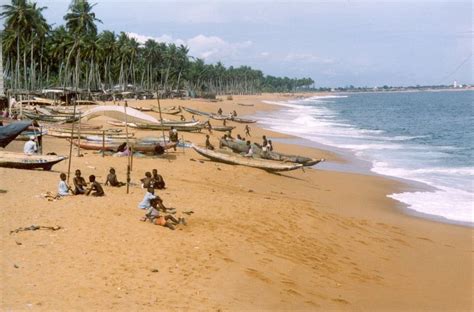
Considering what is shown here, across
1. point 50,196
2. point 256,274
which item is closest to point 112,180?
point 50,196

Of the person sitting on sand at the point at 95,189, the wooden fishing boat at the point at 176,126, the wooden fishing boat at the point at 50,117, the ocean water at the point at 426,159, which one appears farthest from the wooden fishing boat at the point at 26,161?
the wooden fishing boat at the point at 50,117

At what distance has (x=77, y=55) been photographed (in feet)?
181

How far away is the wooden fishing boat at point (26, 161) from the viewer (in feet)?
54.6

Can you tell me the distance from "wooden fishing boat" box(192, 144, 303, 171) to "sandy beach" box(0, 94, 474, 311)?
3781 millimetres

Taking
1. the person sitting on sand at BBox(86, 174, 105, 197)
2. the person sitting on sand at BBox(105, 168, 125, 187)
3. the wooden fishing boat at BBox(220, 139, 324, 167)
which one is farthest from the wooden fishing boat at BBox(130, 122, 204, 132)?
the person sitting on sand at BBox(86, 174, 105, 197)

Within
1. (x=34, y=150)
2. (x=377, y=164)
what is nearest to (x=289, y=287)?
(x=34, y=150)

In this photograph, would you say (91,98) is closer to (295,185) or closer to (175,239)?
(295,185)

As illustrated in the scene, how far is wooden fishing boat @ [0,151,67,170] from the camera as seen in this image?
16.7m

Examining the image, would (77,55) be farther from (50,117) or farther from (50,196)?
(50,196)

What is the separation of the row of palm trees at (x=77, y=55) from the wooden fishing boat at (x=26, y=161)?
33.2 feet

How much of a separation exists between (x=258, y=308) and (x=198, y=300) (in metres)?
0.93

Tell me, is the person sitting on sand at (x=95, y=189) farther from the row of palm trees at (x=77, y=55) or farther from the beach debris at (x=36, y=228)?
the row of palm trees at (x=77, y=55)

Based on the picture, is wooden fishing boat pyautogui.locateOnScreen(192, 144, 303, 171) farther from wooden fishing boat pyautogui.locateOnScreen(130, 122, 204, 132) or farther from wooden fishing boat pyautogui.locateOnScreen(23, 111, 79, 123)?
wooden fishing boat pyautogui.locateOnScreen(23, 111, 79, 123)

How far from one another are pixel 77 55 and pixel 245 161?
38184mm
